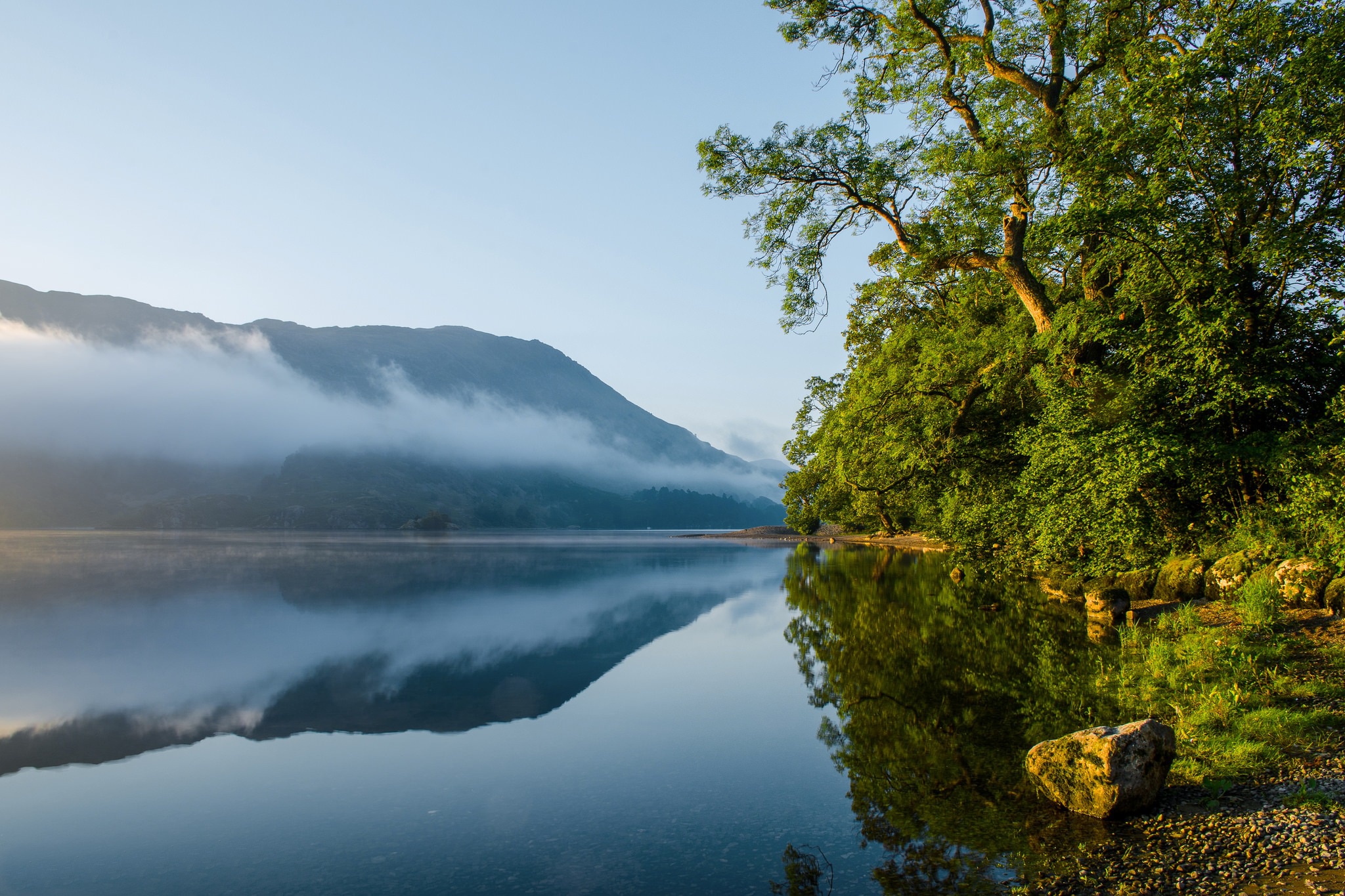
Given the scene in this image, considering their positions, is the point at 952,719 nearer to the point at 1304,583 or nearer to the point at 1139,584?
the point at 1304,583

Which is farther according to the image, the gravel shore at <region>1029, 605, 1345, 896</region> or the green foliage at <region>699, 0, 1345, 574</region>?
the green foliage at <region>699, 0, 1345, 574</region>

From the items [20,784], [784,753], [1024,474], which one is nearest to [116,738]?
[20,784]

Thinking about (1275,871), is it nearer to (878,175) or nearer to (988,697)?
(988,697)

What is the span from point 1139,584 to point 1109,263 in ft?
40.5

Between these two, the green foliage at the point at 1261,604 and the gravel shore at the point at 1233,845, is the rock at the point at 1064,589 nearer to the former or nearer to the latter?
the green foliage at the point at 1261,604

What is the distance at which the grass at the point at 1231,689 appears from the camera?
32.8ft

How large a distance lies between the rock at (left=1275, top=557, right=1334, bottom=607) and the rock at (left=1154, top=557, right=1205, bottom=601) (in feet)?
13.3

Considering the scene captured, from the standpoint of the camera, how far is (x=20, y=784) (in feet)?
38.2

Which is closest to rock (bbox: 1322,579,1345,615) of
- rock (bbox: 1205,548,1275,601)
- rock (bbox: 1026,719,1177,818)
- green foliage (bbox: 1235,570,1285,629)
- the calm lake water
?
→ green foliage (bbox: 1235,570,1285,629)

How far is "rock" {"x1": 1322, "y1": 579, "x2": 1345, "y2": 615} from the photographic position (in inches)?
654

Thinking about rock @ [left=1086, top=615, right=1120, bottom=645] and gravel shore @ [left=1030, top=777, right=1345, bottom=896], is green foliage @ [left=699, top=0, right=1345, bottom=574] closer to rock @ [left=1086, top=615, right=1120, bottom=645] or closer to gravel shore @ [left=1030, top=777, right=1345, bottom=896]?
rock @ [left=1086, top=615, right=1120, bottom=645]

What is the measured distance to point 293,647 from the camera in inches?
965

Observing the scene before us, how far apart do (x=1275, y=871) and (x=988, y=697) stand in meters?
8.45

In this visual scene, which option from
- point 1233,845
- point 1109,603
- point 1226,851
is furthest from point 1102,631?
point 1226,851
